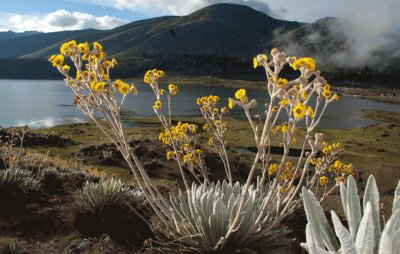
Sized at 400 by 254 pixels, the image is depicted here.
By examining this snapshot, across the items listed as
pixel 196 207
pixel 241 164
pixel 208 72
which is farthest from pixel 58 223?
pixel 208 72

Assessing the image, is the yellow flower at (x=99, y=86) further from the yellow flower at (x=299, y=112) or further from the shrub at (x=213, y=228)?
the yellow flower at (x=299, y=112)

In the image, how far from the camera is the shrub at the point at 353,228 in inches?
73.0

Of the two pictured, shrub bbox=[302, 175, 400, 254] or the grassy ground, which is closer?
shrub bbox=[302, 175, 400, 254]

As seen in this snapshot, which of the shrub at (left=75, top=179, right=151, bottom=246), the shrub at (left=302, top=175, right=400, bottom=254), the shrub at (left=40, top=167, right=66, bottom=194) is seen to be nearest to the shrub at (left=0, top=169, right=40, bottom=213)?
the shrub at (left=40, top=167, right=66, bottom=194)

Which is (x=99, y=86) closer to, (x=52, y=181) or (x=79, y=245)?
(x=79, y=245)

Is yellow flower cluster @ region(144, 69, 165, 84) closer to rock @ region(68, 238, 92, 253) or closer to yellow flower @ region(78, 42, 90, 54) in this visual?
yellow flower @ region(78, 42, 90, 54)

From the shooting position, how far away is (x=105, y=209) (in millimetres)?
5707

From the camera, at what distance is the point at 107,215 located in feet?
18.6

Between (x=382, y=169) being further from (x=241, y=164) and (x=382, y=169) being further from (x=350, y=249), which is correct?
(x=350, y=249)

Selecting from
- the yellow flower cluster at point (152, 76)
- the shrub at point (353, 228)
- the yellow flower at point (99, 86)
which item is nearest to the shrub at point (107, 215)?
the yellow flower cluster at point (152, 76)

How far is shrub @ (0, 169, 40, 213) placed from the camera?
236 inches

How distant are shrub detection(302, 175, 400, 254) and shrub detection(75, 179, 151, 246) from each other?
10.6 ft

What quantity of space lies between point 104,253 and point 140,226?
110cm

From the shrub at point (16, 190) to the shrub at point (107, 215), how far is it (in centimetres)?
92
